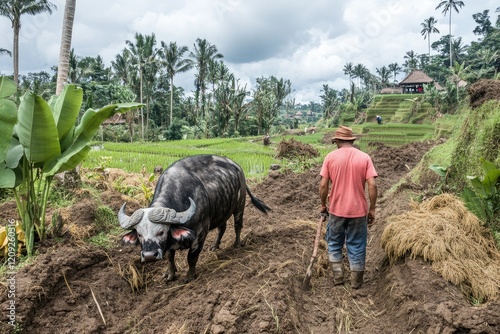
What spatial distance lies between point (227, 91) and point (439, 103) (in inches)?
755

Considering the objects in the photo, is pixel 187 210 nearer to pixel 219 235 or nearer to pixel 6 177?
pixel 219 235

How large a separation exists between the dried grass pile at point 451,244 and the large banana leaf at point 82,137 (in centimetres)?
374

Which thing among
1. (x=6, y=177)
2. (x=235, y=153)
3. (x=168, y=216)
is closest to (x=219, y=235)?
(x=168, y=216)

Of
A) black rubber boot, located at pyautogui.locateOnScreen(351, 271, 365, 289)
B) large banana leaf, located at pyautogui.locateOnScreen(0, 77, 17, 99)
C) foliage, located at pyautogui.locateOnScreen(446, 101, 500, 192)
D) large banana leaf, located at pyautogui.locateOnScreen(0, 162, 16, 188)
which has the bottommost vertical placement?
black rubber boot, located at pyautogui.locateOnScreen(351, 271, 365, 289)

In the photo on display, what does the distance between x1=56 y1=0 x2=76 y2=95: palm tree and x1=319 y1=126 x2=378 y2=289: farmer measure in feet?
16.9

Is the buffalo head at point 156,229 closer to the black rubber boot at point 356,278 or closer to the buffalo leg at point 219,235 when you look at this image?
the buffalo leg at point 219,235

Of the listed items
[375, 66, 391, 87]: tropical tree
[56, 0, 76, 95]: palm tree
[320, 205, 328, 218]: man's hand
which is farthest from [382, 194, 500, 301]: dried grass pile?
[375, 66, 391, 87]: tropical tree

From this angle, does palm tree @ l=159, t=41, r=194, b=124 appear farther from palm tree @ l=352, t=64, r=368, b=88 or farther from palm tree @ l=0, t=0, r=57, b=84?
palm tree @ l=352, t=64, r=368, b=88

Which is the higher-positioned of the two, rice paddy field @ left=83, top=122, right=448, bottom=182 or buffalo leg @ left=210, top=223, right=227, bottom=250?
rice paddy field @ left=83, top=122, right=448, bottom=182

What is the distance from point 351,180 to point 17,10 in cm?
3002

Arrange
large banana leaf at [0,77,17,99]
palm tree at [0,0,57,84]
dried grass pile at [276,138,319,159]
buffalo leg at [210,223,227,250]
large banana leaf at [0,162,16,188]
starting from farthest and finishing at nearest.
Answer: palm tree at [0,0,57,84] < dried grass pile at [276,138,319,159] < buffalo leg at [210,223,227,250] < large banana leaf at [0,77,17,99] < large banana leaf at [0,162,16,188]

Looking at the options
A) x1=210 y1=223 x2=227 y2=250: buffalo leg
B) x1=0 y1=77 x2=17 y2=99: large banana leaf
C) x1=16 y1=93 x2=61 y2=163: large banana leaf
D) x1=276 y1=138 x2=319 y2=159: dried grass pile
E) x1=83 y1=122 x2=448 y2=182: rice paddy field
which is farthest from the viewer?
x1=276 y1=138 x2=319 y2=159: dried grass pile

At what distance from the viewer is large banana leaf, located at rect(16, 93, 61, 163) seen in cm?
420

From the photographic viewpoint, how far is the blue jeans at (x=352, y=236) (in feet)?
14.2
